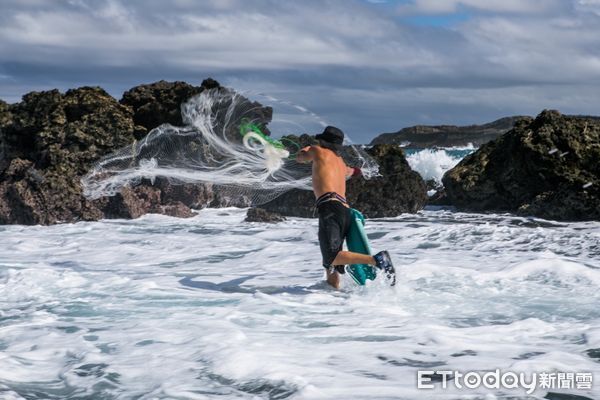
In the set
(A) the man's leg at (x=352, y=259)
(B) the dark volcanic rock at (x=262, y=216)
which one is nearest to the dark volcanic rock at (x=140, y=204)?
(B) the dark volcanic rock at (x=262, y=216)

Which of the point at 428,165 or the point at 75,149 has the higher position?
the point at 75,149

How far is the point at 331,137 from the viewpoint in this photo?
28.8 ft

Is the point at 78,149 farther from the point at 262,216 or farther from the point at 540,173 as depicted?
the point at 540,173

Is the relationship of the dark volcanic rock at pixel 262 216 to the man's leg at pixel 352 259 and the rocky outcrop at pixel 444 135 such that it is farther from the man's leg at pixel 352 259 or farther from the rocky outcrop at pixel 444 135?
the rocky outcrop at pixel 444 135

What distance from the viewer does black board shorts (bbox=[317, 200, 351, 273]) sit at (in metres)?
8.45

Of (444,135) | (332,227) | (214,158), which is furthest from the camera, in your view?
(444,135)

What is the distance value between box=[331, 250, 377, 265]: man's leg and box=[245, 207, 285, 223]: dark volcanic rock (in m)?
6.68

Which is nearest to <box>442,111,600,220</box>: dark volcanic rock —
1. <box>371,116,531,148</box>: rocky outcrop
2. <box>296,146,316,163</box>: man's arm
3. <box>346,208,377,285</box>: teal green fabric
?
<box>346,208,377,285</box>: teal green fabric

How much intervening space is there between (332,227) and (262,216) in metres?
6.69

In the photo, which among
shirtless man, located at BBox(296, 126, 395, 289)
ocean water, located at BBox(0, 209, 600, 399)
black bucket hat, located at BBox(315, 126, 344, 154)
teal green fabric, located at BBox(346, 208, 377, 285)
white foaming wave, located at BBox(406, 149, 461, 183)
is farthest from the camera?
white foaming wave, located at BBox(406, 149, 461, 183)

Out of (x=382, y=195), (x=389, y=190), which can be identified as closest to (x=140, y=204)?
(x=382, y=195)

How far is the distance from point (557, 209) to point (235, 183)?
18.6 ft

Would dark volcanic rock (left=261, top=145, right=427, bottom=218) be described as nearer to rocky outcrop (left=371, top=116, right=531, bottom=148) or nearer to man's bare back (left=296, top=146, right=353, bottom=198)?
man's bare back (left=296, top=146, right=353, bottom=198)

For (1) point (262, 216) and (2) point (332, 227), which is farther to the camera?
(1) point (262, 216)
